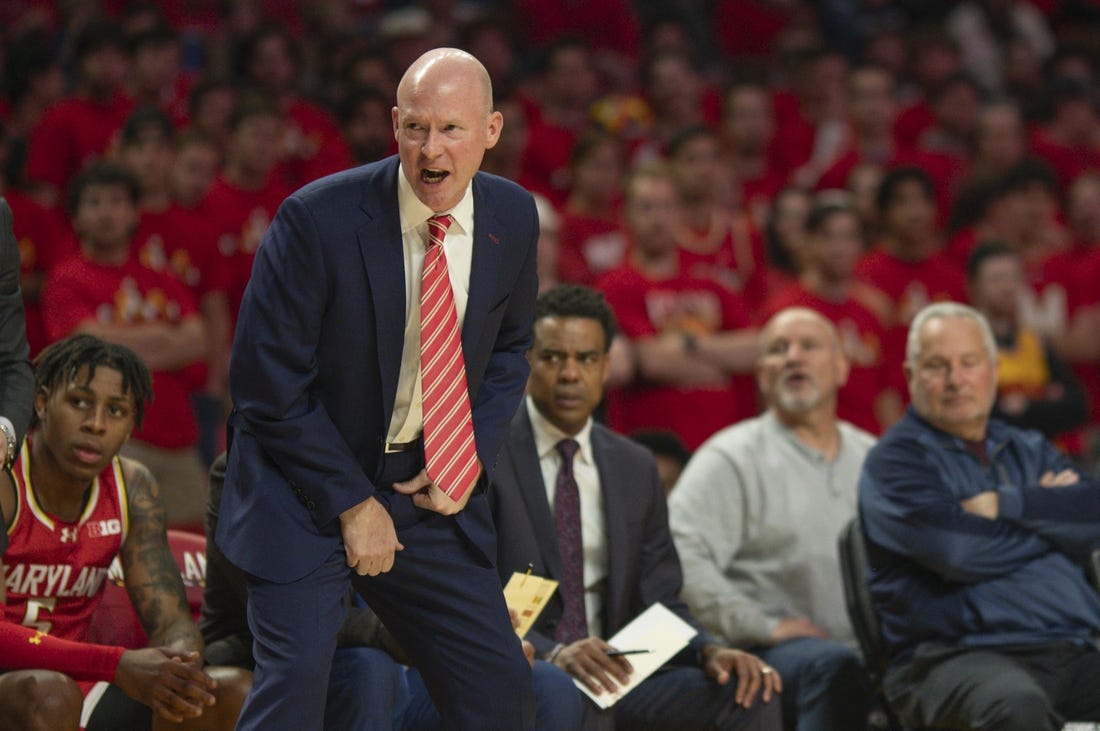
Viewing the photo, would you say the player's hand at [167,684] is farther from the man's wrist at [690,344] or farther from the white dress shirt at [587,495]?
the man's wrist at [690,344]

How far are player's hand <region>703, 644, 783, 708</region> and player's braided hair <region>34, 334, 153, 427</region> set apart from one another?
5.79ft

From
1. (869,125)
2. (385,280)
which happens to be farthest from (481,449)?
(869,125)

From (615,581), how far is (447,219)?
1583 millimetres

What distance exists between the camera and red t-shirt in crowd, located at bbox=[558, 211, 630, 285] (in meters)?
7.50

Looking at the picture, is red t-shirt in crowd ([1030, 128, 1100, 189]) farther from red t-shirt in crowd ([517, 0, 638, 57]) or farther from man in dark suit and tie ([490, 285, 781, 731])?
man in dark suit and tie ([490, 285, 781, 731])

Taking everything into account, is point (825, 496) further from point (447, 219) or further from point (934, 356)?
point (447, 219)

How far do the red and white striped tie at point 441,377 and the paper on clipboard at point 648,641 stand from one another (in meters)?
1.04

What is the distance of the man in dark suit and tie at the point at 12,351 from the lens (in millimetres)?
3535

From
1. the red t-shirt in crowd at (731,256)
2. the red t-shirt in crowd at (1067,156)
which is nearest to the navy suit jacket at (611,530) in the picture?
the red t-shirt in crowd at (731,256)

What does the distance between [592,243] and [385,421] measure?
4.51 m

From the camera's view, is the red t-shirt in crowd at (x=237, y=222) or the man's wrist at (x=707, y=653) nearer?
the man's wrist at (x=707, y=653)

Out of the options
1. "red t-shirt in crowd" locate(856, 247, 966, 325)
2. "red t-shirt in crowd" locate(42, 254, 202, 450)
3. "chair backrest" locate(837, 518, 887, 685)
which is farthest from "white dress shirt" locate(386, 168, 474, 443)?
"red t-shirt in crowd" locate(856, 247, 966, 325)

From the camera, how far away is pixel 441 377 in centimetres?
329

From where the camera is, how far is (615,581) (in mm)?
4520
